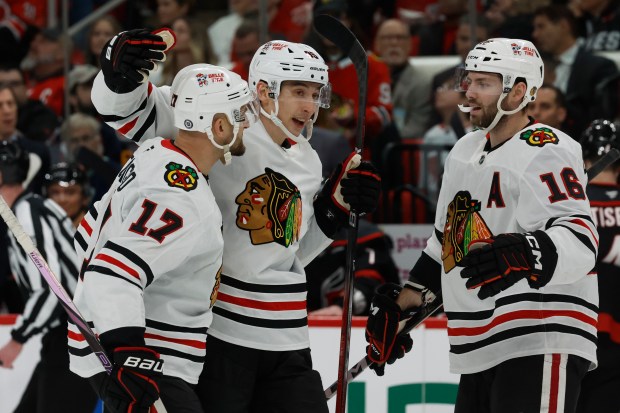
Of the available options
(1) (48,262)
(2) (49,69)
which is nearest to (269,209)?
(1) (48,262)

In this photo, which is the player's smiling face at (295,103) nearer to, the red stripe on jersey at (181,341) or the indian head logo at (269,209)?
the indian head logo at (269,209)

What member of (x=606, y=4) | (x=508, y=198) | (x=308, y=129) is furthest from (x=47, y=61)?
(x=508, y=198)

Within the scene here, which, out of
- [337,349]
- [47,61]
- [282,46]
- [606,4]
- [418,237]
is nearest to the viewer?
[282,46]

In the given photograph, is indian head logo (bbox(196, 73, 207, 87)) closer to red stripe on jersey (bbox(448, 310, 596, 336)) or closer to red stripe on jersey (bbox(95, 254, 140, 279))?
red stripe on jersey (bbox(95, 254, 140, 279))

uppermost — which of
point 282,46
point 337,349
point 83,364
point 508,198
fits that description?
point 282,46

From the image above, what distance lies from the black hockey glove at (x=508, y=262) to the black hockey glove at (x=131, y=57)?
38.1 inches

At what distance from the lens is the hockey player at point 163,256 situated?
3.00 metres

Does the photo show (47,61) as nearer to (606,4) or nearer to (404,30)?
(404,30)

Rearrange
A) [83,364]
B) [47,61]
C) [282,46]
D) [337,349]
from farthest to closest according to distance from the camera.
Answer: [47,61], [337,349], [282,46], [83,364]

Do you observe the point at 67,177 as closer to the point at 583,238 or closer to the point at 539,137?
the point at 539,137

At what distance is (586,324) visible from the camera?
343cm

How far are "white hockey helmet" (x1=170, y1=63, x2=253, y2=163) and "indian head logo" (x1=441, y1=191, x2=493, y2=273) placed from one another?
64 centimetres

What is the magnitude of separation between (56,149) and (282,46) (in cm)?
303

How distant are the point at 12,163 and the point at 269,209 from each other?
209 cm
